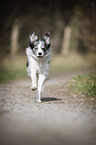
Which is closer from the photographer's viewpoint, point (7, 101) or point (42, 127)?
point (42, 127)

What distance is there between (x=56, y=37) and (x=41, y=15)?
13.4 feet

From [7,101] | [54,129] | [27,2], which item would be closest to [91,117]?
[54,129]

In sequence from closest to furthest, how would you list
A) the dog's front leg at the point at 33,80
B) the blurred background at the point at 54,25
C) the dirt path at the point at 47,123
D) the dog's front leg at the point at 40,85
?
the dirt path at the point at 47,123 → the dog's front leg at the point at 33,80 → the dog's front leg at the point at 40,85 → the blurred background at the point at 54,25

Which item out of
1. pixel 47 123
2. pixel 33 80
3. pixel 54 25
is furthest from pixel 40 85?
pixel 54 25

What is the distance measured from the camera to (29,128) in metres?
4.91

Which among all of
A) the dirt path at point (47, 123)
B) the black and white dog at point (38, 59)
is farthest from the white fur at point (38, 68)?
the dirt path at point (47, 123)

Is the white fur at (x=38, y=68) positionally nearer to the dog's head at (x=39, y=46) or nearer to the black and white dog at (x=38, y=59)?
the black and white dog at (x=38, y=59)

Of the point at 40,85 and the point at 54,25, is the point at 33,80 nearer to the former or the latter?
the point at 40,85

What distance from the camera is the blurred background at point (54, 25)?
22656 mm

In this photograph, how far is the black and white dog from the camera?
300 inches

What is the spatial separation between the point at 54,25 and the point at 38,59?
20.4 metres

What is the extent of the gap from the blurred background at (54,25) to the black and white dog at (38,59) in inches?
504

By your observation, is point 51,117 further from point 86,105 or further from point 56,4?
point 56,4

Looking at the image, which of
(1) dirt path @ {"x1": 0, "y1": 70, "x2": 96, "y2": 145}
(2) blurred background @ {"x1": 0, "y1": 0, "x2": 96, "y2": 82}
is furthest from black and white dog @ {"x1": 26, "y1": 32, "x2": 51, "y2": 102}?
(2) blurred background @ {"x1": 0, "y1": 0, "x2": 96, "y2": 82}
